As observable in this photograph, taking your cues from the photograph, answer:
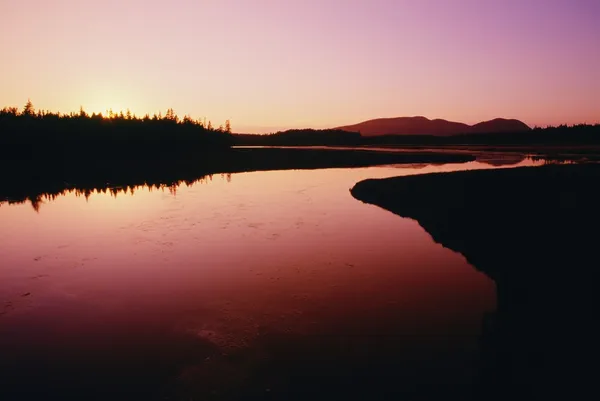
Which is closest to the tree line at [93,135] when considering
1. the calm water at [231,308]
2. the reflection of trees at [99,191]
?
the reflection of trees at [99,191]

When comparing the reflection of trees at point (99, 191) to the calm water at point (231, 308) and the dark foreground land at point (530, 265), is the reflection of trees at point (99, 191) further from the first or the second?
the dark foreground land at point (530, 265)

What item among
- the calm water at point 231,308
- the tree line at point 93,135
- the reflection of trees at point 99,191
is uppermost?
the tree line at point 93,135

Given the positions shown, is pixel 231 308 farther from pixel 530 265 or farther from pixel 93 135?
pixel 93 135

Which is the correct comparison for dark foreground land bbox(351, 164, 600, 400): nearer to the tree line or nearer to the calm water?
the calm water

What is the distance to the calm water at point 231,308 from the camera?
810cm

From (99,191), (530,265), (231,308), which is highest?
(99,191)

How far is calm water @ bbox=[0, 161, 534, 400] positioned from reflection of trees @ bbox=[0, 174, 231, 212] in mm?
9666

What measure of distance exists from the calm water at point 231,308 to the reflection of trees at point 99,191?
967cm

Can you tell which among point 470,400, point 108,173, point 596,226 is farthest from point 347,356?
point 108,173

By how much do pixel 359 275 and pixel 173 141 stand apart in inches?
3565

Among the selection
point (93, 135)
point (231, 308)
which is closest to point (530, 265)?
point (231, 308)

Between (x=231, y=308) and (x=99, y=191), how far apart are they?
1164 inches

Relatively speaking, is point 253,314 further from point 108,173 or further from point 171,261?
point 108,173

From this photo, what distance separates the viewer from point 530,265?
42.2ft
